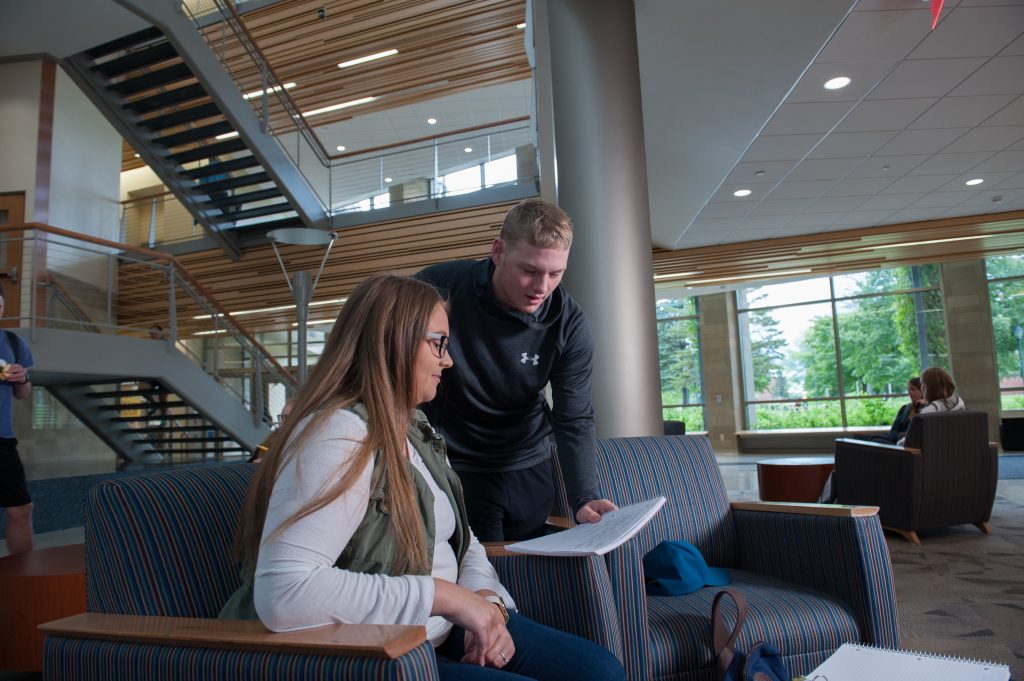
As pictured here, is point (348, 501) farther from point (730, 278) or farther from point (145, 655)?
point (730, 278)

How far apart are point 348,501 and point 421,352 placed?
32cm

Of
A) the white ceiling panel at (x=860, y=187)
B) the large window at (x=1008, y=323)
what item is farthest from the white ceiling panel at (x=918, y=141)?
the large window at (x=1008, y=323)

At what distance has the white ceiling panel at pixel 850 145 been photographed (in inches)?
249

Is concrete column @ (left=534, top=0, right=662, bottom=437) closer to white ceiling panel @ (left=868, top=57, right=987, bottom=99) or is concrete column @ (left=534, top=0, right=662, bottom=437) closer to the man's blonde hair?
the man's blonde hair

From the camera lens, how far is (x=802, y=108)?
5.76 m

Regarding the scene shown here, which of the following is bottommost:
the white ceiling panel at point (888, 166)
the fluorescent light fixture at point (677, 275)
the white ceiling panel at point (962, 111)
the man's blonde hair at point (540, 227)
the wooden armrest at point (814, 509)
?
the wooden armrest at point (814, 509)

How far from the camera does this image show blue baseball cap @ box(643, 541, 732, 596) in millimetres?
2129

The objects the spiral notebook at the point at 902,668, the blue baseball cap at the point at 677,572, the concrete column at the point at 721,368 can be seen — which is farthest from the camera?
the concrete column at the point at 721,368

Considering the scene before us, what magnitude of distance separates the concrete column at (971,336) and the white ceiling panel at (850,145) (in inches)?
309

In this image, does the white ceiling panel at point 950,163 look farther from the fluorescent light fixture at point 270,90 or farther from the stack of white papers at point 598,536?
the fluorescent light fixture at point 270,90

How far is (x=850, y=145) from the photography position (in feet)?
21.5

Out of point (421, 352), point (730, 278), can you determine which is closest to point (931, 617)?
point (421, 352)

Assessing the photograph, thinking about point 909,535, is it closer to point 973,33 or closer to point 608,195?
point 608,195

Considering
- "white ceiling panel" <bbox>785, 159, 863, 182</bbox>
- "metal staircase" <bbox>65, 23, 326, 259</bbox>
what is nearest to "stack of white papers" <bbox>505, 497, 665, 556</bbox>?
A: "white ceiling panel" <bbox>785, 159, 863, 182</bbox>
